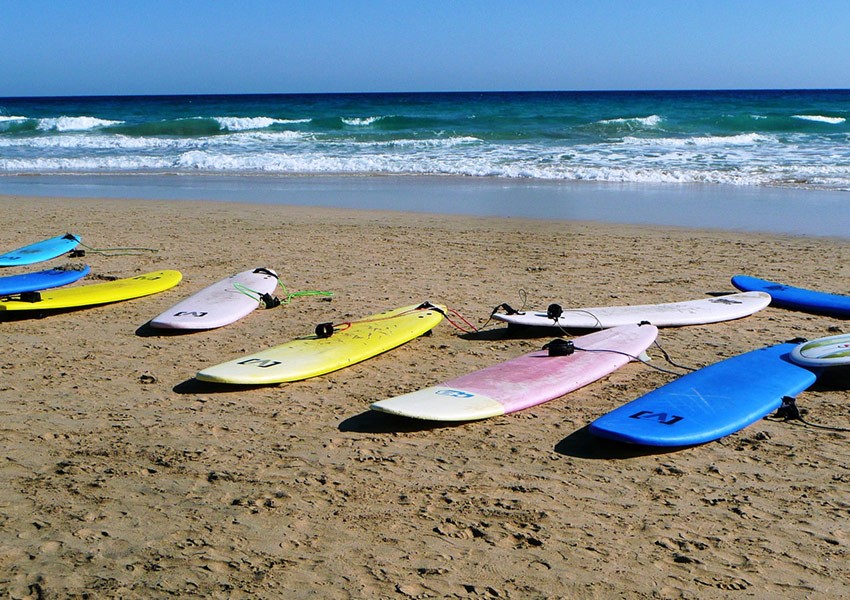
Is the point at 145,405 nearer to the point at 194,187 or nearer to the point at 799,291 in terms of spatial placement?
the point at 799,291

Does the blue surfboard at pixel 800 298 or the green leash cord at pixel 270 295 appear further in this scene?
the green leash cord at pixel 270 295

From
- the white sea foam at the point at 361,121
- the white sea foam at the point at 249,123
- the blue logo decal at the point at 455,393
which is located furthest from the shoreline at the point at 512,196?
the white sea foam at the point at 249,123

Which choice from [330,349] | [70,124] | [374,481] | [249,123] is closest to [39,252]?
[330,349]

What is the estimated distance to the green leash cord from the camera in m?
5.28

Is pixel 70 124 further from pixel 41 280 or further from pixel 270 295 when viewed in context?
pixel 270 295

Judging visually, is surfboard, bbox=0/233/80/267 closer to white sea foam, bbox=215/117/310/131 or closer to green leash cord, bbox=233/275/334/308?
green leash cord, bbox=233/275/334/308

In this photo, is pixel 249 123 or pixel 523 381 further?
pixel 249 123

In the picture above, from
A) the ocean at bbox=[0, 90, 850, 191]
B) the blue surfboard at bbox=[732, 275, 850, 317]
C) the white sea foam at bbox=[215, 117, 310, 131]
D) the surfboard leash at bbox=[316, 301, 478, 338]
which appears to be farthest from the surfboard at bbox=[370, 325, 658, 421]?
the white sea foam at bbox=[215, 117, 310, 131]

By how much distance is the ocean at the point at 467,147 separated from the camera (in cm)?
1359

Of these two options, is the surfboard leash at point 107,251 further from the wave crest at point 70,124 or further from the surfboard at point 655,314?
the wave crest at point 70,124

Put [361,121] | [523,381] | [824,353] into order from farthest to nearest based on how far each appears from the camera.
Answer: [361,121], [824,353], [523,381]

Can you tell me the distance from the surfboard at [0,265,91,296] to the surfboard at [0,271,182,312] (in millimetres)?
66

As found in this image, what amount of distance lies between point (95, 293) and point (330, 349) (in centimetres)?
204

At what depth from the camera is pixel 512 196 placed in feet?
35.2
